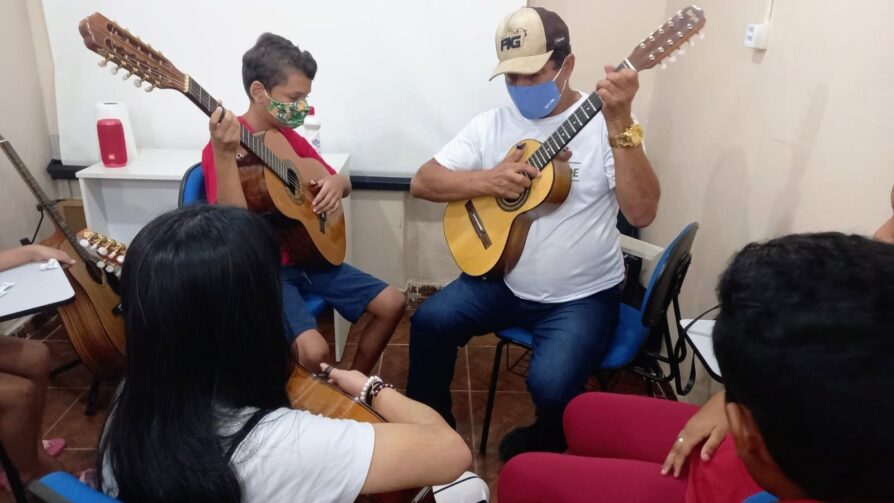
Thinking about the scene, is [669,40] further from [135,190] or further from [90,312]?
[135,190]

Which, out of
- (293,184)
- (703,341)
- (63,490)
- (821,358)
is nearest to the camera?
(821,358)

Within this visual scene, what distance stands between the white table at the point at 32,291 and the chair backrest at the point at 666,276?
5.00ft

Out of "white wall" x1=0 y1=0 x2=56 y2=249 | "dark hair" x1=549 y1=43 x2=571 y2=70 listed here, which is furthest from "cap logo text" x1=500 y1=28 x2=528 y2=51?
"white wall" x1=0 y1=0 x2=56 y2=249

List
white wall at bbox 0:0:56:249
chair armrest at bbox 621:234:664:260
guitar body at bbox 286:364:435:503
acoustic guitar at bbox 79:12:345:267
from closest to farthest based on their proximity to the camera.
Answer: guitar body at bbox 286:364:435:503 < acoustic guitar at bbox 79:12:345:267 < chair armrest at bbox 621:234:664:260 < white wall at bbox 0:0:56:249

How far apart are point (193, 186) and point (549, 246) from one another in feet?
3.84

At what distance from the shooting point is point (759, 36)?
1722 millimetres

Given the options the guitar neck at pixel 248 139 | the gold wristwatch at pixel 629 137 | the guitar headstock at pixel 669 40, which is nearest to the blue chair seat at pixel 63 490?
the guitar neck at pixel 248 139

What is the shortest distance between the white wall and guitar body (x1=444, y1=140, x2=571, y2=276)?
6.28 ft

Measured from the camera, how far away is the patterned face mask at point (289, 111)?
1.92 meters

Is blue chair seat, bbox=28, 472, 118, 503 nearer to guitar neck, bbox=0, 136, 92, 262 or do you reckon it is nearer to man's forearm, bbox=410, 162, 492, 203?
man's forearm, bbox=410, 162, 492, 203

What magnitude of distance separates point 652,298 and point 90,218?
2205 mm

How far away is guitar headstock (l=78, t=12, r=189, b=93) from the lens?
146 cm

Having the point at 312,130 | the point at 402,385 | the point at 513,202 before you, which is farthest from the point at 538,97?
the point at 402,385

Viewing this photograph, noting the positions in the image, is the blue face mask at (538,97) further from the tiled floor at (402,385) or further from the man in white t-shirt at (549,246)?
the tiled floor at (402,385)
